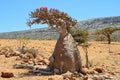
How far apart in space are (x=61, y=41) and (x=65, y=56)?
665 millimetres

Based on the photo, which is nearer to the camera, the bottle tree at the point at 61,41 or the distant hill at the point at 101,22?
the bottle tree at the point at 61,41

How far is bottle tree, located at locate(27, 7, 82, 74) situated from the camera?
39.4ft

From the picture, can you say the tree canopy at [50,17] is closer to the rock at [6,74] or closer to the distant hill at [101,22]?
the rock at [6,74]

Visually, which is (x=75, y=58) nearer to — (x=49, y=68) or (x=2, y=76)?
(x=49, y=68)

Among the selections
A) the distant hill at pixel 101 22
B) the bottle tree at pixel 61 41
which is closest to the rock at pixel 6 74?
the bottle tree at pixel 61 41

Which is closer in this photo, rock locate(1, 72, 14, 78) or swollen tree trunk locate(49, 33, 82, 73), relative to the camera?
rock locate(1, 72, 14, 78)

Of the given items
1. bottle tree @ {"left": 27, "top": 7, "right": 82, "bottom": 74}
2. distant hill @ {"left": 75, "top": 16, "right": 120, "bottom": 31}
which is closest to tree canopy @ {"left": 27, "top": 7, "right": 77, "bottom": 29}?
bottle tree @ {"left": 27, "top": 7, "right": 82, "bottom": 74}

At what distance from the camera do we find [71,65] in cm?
1234

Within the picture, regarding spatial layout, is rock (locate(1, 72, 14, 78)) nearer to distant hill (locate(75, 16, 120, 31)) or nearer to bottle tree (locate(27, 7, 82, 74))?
bottle tree (locate(27, 7, 82, 74))

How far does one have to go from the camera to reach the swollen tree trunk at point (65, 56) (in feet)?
40.4

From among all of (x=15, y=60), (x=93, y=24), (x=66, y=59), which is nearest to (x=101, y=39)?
(x=15, y=60)

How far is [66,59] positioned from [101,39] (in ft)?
109

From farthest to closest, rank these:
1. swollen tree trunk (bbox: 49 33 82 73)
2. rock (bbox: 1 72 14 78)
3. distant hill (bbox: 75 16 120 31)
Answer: distant hill (bbox: 75 16 120 31) → swollen tree trunk (bbox: 49 33 82 73) → rock (bbox: 1 72 14 78)

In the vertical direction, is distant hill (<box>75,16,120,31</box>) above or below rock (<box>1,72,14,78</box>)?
above
